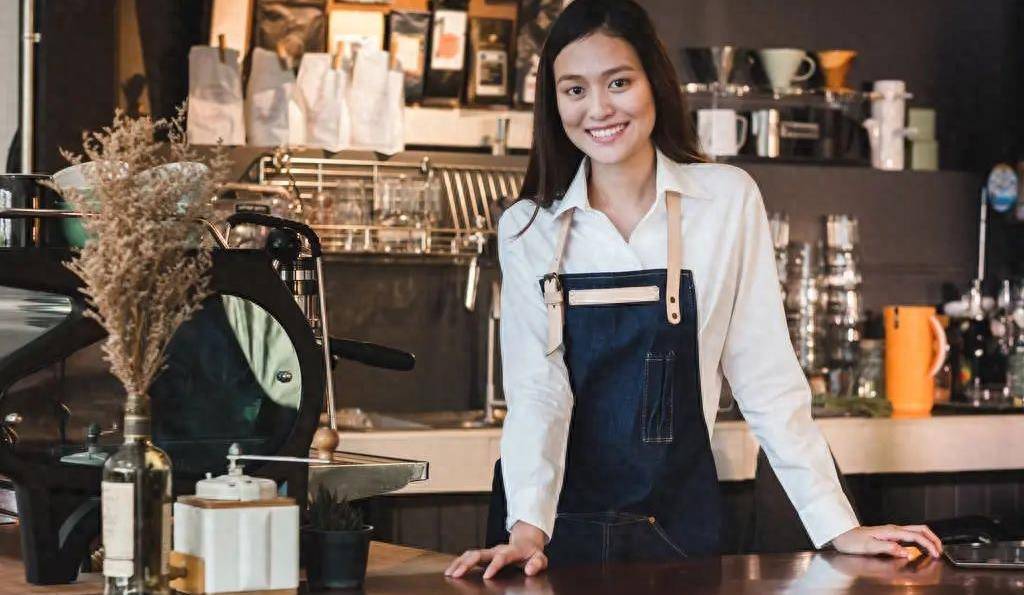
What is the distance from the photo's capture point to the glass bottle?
1.63 metres

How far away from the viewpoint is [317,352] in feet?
6.67

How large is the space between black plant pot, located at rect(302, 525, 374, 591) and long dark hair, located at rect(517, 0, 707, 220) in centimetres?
78

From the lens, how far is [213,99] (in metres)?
4.50

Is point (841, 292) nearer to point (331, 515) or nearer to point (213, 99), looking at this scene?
point (213, 99)

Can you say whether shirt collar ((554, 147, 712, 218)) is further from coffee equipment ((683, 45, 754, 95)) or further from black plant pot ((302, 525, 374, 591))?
coffee equipment ((683, 45, 754, 95))

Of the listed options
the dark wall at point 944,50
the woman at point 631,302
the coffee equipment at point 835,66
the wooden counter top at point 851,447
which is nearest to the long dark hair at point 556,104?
the woman at point 631,302

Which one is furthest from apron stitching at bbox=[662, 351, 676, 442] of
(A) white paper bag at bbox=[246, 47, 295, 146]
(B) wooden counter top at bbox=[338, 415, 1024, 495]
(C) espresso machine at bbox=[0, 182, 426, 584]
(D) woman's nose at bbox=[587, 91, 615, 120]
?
(A) white paper bag at bbox=[246, 47, 295, 146]

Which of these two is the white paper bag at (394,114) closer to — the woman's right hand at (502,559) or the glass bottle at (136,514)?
the woman's right hand at (502,559)

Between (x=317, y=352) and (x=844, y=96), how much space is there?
11.4 ft

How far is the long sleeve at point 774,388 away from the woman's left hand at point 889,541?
0.03m

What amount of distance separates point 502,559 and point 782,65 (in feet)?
11.1

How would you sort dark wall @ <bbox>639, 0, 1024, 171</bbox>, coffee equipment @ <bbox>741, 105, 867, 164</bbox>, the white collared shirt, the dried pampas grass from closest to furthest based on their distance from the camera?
the dried pampas grass
the white collared shirt
coffee equipment @ <bbox>741, 105, 867, 164</bbox>
dark wall @ <bbox>639, 0, 1024, 171</bbox>

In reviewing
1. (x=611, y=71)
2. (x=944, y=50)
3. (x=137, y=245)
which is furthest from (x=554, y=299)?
A: (x=944, y=50)

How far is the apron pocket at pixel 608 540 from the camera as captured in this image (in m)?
2.33
